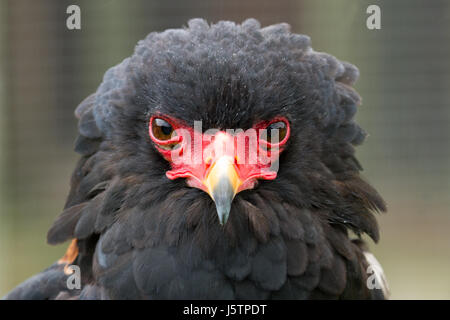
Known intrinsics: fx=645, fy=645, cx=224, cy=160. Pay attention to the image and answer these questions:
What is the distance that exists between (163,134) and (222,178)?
380 millimetres

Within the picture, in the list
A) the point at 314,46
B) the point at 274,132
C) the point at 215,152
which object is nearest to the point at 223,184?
the point at 215,152

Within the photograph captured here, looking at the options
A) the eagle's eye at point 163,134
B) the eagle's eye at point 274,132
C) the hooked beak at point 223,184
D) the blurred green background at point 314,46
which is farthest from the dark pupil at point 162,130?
the blurred green background at point 314,46

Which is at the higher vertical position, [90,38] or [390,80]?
[90,38]

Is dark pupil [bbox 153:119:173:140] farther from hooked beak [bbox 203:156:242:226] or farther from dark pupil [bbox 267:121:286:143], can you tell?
dark pupil [bbox 267:121:286:143]

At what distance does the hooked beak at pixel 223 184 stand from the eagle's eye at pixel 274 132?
23 cm

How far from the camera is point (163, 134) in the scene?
2.52m

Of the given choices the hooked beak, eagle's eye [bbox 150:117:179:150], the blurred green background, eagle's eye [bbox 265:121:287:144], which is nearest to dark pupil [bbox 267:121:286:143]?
→ eagle's eye [bbox 265:121:287:144]

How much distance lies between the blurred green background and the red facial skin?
367 centimetres

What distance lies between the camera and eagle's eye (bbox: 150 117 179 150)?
251cm

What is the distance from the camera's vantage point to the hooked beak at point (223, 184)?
7.33 ft

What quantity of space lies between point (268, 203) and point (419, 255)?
13.4 feet
